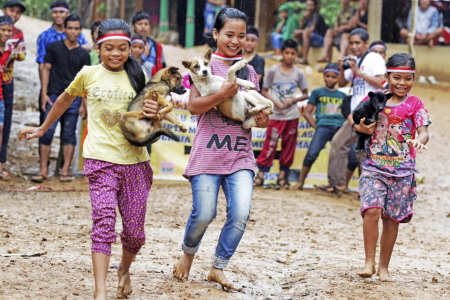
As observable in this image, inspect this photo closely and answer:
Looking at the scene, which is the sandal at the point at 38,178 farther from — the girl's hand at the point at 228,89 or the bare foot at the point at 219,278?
the girl's hand at the point at 228,89

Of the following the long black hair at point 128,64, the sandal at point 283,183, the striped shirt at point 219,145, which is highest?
the long black hair at point 128,64

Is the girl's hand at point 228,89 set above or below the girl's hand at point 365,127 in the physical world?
above

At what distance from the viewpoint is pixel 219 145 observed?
4.98 meters

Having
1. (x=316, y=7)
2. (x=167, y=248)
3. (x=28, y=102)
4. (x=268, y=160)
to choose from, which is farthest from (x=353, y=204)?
(x=316, y=7)

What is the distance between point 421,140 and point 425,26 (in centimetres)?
1309

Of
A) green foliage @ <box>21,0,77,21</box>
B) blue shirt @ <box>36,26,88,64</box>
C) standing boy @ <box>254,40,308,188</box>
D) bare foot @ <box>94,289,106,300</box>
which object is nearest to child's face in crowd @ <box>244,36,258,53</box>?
standing boy @ <box>254,40,308,188</box>

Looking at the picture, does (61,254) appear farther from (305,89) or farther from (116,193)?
(305,89)

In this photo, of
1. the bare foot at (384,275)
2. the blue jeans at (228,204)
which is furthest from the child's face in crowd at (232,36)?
the bare foot at (384,275)

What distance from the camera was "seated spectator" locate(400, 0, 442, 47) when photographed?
17.0 m

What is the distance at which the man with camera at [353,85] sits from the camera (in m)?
9.34

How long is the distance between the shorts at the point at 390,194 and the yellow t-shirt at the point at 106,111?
1762mm

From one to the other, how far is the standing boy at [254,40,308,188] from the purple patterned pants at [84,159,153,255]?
5.93 meters

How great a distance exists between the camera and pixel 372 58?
369 inches

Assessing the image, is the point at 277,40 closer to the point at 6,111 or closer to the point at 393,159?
the point at 6,111
